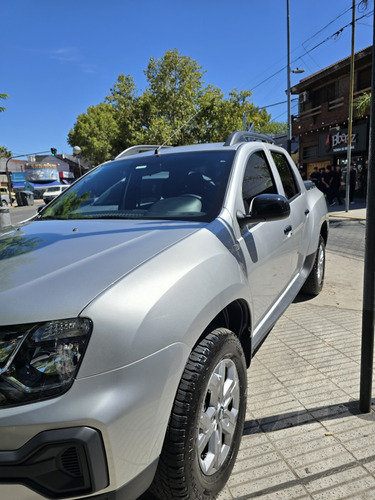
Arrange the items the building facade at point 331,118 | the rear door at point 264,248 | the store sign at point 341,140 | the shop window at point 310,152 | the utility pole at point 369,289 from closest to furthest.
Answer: the utility pole at point 369,289, the rear door at point 264,248, the store sign at point 341,140, the building facade at point 331,118, the shop window at point 310,152

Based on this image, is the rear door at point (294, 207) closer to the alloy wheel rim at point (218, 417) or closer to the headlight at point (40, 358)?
the alloy wheel rim at point (218, 417)

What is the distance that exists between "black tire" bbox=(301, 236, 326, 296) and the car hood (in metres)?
2.95

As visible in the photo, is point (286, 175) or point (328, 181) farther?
point (328, 181)

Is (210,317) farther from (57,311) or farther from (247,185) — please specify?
(247,185)

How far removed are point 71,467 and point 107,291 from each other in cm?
56

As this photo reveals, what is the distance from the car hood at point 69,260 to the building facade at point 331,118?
1832 centimetres

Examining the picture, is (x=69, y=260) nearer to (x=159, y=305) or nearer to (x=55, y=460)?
(x=159, y=305)

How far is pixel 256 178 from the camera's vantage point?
2.85m

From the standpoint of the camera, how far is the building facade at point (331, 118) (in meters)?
19.3

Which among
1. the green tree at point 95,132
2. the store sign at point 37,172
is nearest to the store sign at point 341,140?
the green tree at point 95,132

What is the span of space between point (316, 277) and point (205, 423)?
3407 millimetres

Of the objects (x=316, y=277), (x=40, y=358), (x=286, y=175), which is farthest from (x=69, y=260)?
(x=316, y=277)

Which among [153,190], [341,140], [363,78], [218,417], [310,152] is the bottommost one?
[218,417]

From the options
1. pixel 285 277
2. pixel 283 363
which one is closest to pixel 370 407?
pixel 283 363
